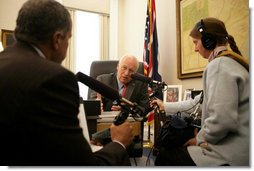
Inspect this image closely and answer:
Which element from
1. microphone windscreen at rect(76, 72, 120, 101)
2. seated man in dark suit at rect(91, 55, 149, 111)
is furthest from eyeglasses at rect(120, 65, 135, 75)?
microphone windscreen at rect(76, 72, 120, 101)

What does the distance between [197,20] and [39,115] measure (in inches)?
40.4

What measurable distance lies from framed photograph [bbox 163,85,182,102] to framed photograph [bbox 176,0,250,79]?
0.23ft

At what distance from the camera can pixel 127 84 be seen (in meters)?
1.10

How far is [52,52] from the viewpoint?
0.66 meters

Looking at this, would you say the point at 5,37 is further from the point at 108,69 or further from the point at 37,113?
the point at 37,113

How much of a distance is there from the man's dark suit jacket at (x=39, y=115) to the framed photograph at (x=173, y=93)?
30.5 inches

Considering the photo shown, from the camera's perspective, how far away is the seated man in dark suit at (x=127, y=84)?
979 millimetres

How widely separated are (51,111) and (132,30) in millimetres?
865

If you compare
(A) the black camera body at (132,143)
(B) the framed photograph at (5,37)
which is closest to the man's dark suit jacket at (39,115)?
(A) the black camera body at (132,143)

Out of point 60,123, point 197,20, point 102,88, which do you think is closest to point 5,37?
point 102,88

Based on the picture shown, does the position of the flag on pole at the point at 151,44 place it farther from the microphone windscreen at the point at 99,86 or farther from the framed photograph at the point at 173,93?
the microphone windscreen at the point at 99,86

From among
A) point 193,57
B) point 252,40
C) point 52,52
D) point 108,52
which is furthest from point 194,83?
point 52,52

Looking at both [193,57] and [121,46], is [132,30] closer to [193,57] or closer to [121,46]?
[121,46]

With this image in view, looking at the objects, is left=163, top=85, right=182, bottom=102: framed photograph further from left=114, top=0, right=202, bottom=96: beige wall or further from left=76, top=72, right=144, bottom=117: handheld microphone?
left=76, top=72, right=144, bottom=117: handheld microphone
